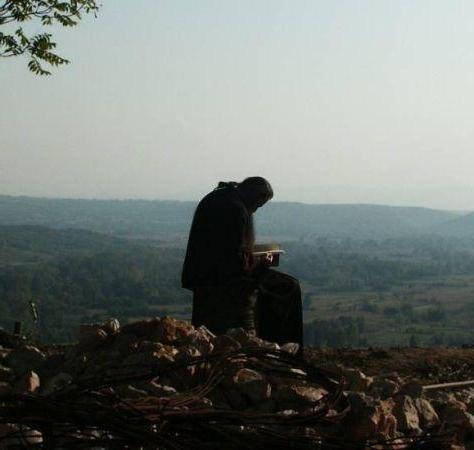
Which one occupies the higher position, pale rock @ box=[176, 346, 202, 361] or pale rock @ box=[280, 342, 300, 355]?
pale rock @ box=[176, 346, 202, 361]

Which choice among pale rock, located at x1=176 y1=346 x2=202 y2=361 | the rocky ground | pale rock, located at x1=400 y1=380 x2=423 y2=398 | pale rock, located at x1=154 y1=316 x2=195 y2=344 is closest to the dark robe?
the rocky ground

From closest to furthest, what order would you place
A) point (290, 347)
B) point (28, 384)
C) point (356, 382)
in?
1. point (28, 384)
2. point (356, 382)
3. point (290, 347)

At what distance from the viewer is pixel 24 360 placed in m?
8.23

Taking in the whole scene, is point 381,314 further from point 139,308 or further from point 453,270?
point 453,270

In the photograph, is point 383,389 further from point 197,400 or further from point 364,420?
point 197,400

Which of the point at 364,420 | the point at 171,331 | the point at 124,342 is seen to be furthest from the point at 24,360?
the point at 364,420

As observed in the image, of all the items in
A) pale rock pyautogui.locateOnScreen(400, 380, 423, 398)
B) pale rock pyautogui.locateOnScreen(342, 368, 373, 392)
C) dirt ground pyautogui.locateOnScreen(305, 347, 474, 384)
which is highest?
pale rock pyautogui.locateOnScreen(342, 368, 373, 392)

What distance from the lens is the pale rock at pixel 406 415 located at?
747 cm

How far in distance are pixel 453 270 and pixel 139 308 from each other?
3129 inches

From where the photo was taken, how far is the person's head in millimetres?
10945

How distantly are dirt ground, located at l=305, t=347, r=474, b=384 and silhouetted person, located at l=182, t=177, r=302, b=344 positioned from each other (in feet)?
8.16

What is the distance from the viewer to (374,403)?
7.05 m

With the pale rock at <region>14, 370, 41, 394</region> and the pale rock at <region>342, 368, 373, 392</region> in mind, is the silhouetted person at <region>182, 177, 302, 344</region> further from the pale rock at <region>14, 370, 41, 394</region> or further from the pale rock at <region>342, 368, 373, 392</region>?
the pale rock at <region>14, 370, 41, 394</region>

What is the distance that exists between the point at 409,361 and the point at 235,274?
472 centimetres
